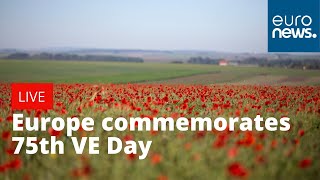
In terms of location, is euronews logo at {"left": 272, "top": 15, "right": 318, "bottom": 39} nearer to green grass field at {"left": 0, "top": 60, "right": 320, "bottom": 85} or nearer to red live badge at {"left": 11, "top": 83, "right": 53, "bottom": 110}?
red live badge at {"left": 11, "top": 83, "right": 53, "bottom": 110}

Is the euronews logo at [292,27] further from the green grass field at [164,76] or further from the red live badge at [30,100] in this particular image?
Result: the green grass field at [164,76]

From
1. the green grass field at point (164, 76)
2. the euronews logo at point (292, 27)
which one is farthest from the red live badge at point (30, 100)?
the green grass field at point (164, 76)

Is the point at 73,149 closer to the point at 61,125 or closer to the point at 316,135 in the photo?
the point at 61,125

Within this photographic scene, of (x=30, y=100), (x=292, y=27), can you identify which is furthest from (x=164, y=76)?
(x=30, y=100)

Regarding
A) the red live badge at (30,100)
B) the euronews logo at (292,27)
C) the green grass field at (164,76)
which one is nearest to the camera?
the red live badge at (30,100)

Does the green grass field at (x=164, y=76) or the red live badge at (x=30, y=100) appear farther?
the green grass field at (x=164, y=76)

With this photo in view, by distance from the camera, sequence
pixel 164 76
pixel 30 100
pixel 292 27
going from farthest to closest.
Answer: pixel 164 76 → pixel 292 27 → pixel 30 100

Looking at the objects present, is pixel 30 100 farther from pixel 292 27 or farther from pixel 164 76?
pixel 164 76

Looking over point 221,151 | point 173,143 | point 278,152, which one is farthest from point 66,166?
point 278,152
